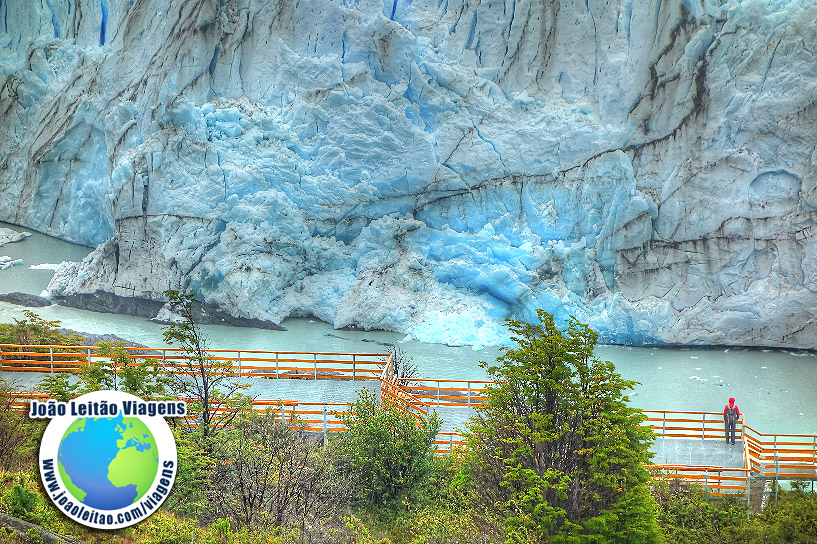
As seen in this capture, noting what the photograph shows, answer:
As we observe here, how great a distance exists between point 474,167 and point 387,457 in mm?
14174

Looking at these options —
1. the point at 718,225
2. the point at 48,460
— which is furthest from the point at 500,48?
the point at 48,460

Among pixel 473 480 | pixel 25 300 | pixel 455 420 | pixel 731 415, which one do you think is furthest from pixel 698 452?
pixel 25 300

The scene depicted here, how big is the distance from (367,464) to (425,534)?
7.20 ft

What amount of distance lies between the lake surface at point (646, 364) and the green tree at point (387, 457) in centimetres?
324

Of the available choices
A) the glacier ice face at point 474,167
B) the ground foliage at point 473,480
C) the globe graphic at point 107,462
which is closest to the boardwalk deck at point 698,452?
the ground foliage at point 473,480

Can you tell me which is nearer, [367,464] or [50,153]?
[367,464]

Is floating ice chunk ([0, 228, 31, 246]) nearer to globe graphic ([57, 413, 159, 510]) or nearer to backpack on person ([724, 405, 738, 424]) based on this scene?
backpack on person ([724, 405, 738, 424])

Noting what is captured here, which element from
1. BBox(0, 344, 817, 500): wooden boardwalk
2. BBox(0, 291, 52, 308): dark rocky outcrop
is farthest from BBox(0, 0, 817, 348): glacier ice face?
BBox(0, 344, 817, 500): wooden boardwalk

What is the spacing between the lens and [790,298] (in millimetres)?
19469

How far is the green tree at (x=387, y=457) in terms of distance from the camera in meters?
8.98

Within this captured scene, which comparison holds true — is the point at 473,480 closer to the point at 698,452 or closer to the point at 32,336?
the point at 698,452

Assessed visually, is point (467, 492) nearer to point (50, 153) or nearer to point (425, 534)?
point (425, 534)

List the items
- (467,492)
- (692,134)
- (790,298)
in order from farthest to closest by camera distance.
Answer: (692,134), (790,298), (467,492)

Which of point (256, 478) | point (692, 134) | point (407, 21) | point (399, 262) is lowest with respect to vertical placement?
point (256, 478)
